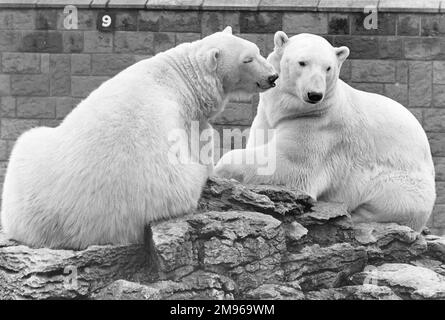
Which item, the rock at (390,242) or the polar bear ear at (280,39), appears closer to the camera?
the rock at (390,242)

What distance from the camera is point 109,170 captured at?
233 inches

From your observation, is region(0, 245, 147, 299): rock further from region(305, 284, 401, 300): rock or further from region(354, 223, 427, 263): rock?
region(354, 223, 427, 263): rock

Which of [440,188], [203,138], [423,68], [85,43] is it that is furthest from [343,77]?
[203,138]

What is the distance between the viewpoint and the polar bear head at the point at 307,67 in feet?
22.3

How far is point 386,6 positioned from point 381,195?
21.4 ft

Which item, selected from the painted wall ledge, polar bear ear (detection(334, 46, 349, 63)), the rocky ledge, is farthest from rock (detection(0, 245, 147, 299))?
the painted wall ledge

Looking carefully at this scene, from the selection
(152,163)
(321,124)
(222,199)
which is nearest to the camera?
(152,163)

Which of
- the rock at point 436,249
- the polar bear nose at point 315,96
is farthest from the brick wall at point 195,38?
the polar bear nose at point 315,96

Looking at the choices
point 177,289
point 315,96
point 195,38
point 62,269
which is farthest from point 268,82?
point 195,38

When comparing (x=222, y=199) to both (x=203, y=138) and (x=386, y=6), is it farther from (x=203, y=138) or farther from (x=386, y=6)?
(x=386, y=6)

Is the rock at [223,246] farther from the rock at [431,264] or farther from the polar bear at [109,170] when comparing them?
the rock at [431,264]

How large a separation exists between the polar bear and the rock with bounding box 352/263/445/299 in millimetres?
1201

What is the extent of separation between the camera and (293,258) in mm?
6141

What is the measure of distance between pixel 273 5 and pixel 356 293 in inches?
309
